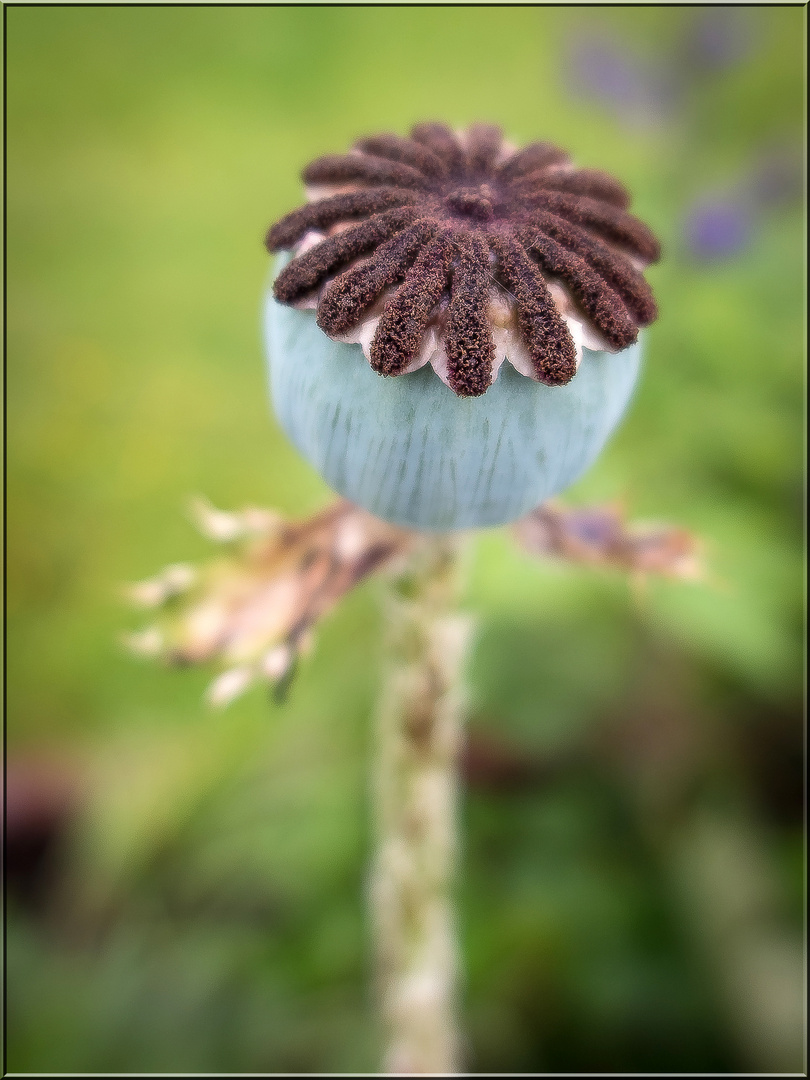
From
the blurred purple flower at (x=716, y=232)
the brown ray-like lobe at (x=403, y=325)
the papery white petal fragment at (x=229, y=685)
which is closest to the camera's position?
the brown ray-like lobe at (x=403, y=325)

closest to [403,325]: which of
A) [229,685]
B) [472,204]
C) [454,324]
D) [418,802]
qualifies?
[454,324]

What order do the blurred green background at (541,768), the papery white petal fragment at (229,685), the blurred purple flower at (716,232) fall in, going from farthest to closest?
the blurred purple flower at (716,232)
the blurred green background at (541,768)
the papery white petal fragment at (229,685)

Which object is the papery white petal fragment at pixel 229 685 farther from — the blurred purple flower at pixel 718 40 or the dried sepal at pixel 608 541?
→ the blurred purple flower at pixel 718 40

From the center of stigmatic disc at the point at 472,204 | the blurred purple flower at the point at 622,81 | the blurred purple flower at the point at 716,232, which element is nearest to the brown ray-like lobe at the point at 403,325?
the center of stigmatic disc at the point at 472,204

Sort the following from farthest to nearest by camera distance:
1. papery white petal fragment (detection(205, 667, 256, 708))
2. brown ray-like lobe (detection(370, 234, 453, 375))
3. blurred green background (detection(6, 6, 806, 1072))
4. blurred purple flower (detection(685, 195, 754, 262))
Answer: blurred purple flower (detection(685, 195, 754, 262)) < blurred green background (detection(6, 6, 806, 1072)) < papery white petal fragment (detection(205, 667, 256, 708)) < brown ray-like lobe (detection(370, 234, 453, 375))

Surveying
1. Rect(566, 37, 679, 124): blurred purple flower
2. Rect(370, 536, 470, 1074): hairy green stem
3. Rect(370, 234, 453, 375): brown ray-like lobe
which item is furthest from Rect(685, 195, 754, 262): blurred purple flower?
Rect(370, 234, 453, 375): brown ray-like lobe

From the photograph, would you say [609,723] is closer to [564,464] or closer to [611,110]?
[564,464]

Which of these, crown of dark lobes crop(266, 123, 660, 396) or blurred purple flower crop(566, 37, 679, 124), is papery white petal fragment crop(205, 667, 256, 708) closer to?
crown of dark lobes crop(266, 123, 660, 396)

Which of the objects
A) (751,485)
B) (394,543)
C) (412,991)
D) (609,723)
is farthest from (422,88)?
(412,991)
